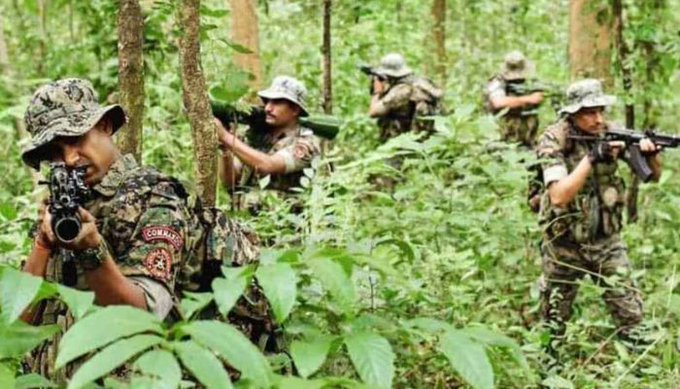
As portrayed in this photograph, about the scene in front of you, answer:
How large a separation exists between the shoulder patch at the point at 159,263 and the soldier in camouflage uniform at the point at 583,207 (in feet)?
11.3

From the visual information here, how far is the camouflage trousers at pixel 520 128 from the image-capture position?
34.4ft

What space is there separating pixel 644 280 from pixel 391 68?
13.8 ft

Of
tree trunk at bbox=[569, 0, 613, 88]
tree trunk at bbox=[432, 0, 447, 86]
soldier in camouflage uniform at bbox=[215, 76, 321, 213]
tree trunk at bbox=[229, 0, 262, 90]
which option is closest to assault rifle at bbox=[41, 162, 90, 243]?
soldier in camouflage uniform at bbox=[215, 76, 321, 213]

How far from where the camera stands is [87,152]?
10.4ft

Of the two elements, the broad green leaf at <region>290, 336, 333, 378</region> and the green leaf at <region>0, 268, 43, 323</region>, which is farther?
the broad green leaf at <region>290, 336, 333, 378</region>

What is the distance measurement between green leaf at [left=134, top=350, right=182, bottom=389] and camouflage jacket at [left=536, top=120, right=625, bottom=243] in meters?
4.62

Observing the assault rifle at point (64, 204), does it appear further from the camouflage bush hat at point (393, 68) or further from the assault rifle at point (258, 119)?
the camouflage bush hat at point (393, 68)

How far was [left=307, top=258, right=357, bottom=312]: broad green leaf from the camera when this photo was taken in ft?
7.49

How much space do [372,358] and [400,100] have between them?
26.5ft

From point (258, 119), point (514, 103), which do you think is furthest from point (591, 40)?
point (258, 119)

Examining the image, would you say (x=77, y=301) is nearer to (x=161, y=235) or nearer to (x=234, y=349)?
(x=234, y=349)

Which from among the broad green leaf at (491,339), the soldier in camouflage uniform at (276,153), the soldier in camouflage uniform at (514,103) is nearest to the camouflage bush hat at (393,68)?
the soldier in camouflage uniform at (514,103)

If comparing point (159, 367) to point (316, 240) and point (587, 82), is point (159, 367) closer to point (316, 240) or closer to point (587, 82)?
point (316, 240)

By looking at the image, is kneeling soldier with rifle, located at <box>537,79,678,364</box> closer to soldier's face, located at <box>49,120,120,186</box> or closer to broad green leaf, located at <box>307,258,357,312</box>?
Answer: soldier's face, located at <box>49,120,120,186</box>
